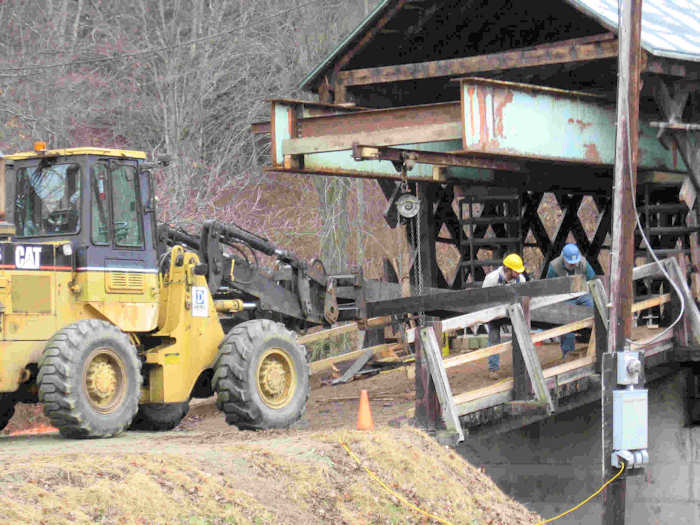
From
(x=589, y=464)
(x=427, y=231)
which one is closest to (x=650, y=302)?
(x=589, y=464)

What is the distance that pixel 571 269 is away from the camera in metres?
17.7

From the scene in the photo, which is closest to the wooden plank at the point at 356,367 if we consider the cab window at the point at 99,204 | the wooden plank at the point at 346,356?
the wooden plank at the point at 346,356

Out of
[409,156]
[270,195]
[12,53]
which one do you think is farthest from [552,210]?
[409,156]

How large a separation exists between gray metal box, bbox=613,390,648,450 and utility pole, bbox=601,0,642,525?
25cm

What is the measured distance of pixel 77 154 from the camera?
44.3ft

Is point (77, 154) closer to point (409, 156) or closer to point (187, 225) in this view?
point (409, 156)

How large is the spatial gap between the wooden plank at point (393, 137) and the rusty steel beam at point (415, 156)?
0.59ft

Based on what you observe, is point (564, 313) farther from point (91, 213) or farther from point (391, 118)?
point (91, 213)

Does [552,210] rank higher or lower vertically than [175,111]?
lower

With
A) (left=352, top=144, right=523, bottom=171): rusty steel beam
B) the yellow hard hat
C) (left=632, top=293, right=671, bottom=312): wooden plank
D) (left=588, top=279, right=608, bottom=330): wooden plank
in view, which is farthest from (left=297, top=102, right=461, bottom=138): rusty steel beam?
(left=632, top=293, right=671, bottom=312): wooden plank

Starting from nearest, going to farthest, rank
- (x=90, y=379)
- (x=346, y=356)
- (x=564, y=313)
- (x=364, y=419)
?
(x=90, y=379) → (x=364, y=419) → (x=564, y=313) → (x=346, y=356)

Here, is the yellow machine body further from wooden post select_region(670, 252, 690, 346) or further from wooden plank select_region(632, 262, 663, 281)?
wooden post select_region(670, 252, 690, 346)

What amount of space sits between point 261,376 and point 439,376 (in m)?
2.08

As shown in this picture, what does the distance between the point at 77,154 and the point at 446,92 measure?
365 inches
